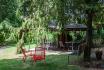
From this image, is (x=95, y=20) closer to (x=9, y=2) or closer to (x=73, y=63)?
(x=73, y=63)

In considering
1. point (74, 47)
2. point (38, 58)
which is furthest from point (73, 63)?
A: point (74, 47)

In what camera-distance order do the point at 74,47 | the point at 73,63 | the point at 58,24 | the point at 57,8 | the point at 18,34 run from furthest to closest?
1. the point at 74,47
2. the point at 73,63
3. the point at 18,34
4. the point at 58,24
5. the point at 57,8

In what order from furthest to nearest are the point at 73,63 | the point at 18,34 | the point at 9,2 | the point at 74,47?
1. the point at 9,2
2. the point at 74,47
3. the point at 73,63
4. the point at 18,34

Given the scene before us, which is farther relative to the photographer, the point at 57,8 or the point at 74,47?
the point at 74,47

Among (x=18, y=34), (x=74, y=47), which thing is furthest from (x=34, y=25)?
(x=74, y=47)

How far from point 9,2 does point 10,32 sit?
11.3 meters

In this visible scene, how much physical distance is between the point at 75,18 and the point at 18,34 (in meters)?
3.59

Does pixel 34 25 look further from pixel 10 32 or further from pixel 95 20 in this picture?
pixel 95 20

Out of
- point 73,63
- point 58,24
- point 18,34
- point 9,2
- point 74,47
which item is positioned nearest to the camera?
point 58,24

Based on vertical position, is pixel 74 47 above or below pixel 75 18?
below

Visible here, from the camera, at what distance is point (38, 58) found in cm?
1614

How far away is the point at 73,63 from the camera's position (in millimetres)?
17016

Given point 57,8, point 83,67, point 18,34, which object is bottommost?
point 83,67

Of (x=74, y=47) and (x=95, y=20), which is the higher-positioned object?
(x=95, y=20)
